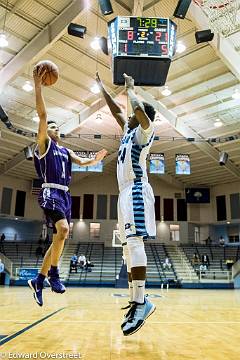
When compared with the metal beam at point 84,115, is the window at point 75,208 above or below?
below

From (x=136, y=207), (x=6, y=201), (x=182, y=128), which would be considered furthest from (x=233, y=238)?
(x=136, y=207)

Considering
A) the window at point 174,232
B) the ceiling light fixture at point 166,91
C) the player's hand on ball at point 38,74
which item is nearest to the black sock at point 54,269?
the player's hand on ball at point 38,74

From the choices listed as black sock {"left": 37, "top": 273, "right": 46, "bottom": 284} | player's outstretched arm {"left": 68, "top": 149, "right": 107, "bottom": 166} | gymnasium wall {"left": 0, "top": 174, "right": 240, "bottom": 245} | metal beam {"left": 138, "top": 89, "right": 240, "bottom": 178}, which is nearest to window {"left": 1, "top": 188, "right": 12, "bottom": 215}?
gymnasium wall {"left": 0, "top": 174, "right": 240, "bottom": 245}

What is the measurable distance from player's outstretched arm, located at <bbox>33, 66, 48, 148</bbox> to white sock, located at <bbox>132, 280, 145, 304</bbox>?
5.55ft

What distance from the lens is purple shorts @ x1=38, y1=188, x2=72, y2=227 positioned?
3410mm

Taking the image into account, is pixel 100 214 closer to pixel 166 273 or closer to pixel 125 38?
pixel 166 273

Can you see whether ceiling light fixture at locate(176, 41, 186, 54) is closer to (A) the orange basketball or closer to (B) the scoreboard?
(B) the scoreboard

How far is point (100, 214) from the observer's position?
28.4m

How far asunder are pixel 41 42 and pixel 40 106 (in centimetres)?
1030

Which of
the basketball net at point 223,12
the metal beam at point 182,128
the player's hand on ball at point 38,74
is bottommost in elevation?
the player's hand on ball at point 38,74

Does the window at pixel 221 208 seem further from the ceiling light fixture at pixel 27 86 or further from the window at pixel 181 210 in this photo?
the ceiling light fixture at pixel 27 86

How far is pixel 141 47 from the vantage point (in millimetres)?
7527

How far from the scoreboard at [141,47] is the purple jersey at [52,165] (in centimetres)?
440

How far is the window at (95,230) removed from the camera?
28.1m
